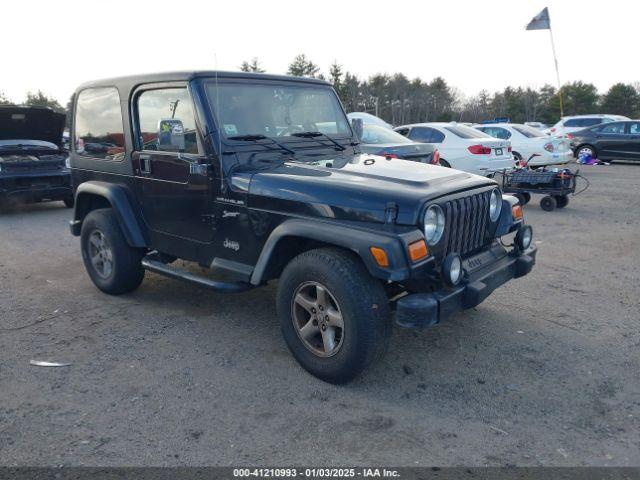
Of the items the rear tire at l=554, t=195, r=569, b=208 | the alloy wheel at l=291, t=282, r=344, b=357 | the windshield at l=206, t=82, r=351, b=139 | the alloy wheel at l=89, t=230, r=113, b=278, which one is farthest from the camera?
the rear tire at l=554, t=195, r=569, b=208

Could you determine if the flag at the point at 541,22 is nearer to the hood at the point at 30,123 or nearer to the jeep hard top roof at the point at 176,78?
the hood at the point at 30,123

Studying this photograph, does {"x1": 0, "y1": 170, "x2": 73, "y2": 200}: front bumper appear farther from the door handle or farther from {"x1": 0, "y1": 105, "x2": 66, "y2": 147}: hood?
the door handle

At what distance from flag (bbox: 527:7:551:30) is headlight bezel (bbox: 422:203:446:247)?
15.7 meters

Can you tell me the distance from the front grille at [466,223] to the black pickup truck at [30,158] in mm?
8826

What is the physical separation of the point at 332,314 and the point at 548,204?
7.71 meters

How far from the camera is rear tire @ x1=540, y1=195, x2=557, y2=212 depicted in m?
9.83

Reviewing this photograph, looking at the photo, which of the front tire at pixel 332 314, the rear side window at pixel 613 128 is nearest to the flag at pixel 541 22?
the rear side window at pixel 613 128

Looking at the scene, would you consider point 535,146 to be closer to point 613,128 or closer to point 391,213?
point 613,128

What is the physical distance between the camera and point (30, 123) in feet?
33.7

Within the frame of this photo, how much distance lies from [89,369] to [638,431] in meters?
3.56

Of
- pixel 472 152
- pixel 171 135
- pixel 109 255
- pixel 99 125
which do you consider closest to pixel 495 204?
pixel 171 135

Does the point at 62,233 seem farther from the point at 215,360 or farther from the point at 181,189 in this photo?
the point at 215,360

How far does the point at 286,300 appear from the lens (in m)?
3.68

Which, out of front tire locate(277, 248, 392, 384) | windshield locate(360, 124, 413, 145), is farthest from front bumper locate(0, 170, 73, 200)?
front tire locate(277, 248, 392, 384)
